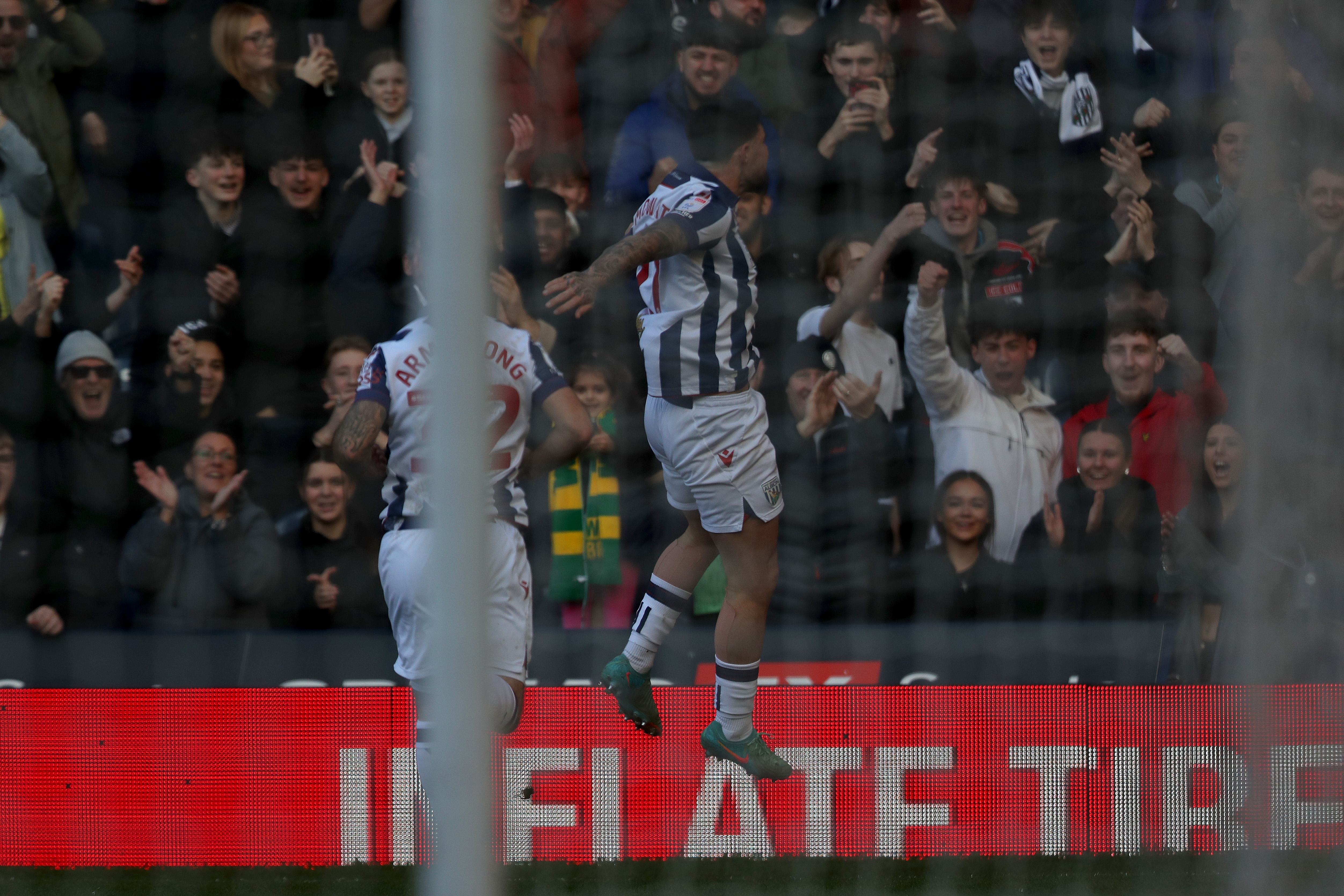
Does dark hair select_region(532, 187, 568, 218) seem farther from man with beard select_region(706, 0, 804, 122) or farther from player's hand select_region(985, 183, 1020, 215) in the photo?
player's hand select_region(985, 183, 1020, 215)

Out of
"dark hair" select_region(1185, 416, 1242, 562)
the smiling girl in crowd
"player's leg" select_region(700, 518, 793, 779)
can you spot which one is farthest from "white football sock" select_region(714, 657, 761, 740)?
the smiling girl in crowd

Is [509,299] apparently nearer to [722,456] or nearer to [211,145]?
[211,145]

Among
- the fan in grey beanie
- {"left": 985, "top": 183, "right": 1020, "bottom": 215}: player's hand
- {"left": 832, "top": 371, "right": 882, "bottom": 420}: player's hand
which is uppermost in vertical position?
{"left": 985, "top": 183, "right": 1020, "bottom": 215}: player's hand

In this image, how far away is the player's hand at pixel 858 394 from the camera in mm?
4797

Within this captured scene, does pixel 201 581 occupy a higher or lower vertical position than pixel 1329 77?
lower

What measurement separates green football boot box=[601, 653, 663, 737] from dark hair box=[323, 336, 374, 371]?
217 cm

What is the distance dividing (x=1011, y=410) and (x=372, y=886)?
2766 mm

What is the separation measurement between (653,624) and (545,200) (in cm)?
203

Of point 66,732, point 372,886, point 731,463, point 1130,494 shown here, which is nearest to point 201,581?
point 66,732

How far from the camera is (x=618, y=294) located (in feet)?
15.6

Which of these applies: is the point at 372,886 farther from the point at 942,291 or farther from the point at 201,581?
the point at 942,291

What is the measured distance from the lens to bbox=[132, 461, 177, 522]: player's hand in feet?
15.7

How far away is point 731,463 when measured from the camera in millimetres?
2994

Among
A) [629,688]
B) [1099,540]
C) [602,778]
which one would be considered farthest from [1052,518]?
[629,688]
